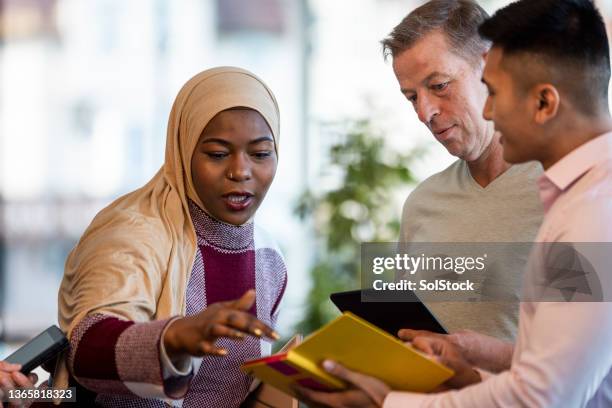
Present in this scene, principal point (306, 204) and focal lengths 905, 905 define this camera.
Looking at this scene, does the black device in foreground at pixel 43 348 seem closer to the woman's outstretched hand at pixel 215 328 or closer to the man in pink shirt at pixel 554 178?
the woman's outstretched hand at pixel 215 328

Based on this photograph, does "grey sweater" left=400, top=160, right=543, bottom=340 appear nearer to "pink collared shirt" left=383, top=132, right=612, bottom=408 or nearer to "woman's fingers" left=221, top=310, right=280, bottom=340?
"pink collared shirt" left=383, top=132, right=612, bottom=408

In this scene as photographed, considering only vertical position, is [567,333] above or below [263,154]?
below

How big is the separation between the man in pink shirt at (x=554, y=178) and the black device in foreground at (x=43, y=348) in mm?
517

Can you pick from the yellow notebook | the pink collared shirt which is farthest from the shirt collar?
the yellow notebook

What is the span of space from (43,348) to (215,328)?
0.51 meters

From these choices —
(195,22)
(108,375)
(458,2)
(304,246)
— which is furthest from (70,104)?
(108,375)

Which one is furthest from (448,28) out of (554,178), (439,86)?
(554,178)

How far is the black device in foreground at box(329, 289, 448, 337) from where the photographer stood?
6.66 feet

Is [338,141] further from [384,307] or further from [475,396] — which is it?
[475,396]

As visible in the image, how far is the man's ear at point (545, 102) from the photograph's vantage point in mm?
1615

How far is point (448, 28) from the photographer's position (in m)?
2.38

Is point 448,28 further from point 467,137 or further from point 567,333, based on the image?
point 567,333

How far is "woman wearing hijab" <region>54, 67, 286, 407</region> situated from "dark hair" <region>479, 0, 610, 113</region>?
694 millimetres

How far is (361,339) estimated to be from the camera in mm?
1590
